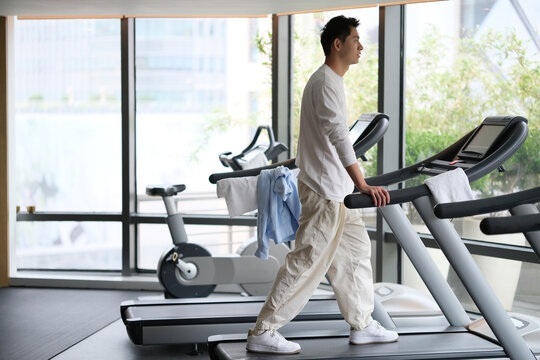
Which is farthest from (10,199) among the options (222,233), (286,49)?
(286,49)

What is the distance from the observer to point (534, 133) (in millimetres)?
4391

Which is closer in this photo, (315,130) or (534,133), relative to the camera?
(315,130)

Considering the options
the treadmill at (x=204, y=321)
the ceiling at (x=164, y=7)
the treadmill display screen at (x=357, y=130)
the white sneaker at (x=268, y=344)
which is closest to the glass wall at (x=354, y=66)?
the ceiling at (x=164, y=7)

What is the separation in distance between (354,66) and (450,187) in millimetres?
2843

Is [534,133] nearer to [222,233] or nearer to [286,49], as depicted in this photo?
[286,49]

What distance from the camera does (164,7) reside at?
524cm

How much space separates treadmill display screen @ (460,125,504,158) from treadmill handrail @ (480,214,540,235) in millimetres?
833

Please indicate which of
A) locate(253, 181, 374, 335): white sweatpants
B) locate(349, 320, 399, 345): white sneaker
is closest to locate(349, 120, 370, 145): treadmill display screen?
locate(253, 181, 374, 335): white sweatpants

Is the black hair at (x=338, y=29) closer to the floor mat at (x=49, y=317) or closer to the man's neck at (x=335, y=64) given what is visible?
the man's neck at (x=335, y=64)

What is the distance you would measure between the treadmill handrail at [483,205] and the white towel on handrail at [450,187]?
0.31 metres

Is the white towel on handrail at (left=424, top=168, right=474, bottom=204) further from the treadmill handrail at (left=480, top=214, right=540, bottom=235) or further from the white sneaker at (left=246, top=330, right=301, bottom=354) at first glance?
the white sneaker at (left=246, top=330, right=301, bottom=354)

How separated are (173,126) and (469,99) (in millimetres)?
2511

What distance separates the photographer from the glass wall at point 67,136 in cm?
611

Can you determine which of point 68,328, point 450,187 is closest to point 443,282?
point 450,187
